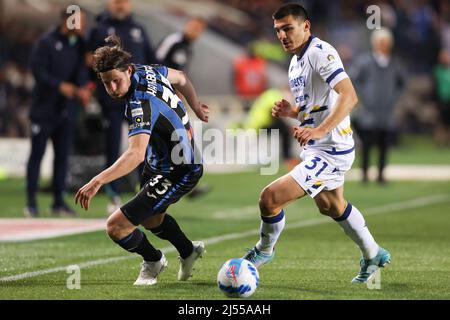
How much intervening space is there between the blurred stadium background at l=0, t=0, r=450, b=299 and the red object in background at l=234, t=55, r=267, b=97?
22cm

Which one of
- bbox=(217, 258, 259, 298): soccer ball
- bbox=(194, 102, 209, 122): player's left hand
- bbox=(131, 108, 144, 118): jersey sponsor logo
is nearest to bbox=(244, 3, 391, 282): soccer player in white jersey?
bbox=(194, 102, 209, 122): player's left hand

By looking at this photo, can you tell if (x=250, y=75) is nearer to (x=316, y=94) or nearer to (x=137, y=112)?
(x=316, y=94)

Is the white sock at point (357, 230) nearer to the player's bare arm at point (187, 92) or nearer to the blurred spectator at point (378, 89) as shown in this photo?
the player's bare arm at point (187, 92)

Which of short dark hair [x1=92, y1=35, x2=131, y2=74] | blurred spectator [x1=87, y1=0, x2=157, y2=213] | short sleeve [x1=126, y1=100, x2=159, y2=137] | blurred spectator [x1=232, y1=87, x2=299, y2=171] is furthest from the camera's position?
blurred spectator [x1=232, y1=87, x2=299, y2=171]

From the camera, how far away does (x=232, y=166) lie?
73.8 feet

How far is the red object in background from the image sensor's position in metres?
27.9

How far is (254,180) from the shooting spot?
63.6 ft

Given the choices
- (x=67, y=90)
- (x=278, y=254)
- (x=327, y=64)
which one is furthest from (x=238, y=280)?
(x=67, y=90)

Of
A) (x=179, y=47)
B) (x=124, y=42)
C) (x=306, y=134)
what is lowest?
(x=306, y=134)

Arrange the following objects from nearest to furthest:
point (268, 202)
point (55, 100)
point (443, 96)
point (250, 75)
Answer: point (268, 202) → point (55, 100) → point (250, 75) → point (443, 96)

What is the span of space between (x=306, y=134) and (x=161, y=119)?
103 cm

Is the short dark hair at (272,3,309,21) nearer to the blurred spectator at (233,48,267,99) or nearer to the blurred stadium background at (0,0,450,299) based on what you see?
the blurred stadium background at (0,0,450,299)

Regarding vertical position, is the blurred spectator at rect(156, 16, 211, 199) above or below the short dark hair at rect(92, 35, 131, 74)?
above

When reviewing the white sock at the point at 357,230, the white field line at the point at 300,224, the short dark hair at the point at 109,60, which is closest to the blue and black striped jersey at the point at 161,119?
the short dark hair at the point at 109,60
